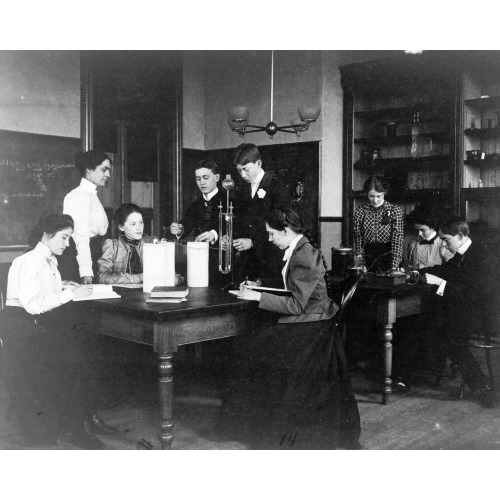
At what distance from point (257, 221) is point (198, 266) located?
673 millimetres

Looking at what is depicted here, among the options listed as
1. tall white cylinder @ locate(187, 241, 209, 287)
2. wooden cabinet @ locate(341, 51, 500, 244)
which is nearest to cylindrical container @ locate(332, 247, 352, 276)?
tall white cylinder @ locate(187, 241, 209, 287)

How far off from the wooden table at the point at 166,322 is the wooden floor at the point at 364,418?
16.5 inches

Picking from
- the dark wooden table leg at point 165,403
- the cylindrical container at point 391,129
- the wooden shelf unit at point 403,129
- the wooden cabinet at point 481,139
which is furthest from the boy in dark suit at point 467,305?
the cylindrical container at point 391,129

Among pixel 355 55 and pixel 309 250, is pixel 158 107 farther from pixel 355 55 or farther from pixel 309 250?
pixel 309 250

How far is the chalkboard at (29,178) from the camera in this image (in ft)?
18.6

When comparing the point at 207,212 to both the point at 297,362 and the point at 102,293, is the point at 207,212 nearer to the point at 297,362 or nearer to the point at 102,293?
the point at 102,293

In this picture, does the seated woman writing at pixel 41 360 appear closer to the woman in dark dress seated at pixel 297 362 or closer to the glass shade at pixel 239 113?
the woman in dark dress seated at pixel 297 362

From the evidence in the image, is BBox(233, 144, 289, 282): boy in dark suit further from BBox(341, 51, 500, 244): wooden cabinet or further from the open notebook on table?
BBox(341, 51, 500, 244): wooden cabinet

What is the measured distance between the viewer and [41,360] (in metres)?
2.95

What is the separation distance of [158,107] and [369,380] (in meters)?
4.60

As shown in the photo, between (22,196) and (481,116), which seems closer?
(22,196)

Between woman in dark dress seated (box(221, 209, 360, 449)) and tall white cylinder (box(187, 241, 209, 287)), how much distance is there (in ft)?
1.75
